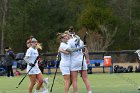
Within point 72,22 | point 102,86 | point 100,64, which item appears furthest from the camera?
point 72,22

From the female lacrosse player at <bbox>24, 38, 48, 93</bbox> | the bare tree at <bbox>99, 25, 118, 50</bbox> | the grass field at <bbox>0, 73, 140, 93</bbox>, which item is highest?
the bare tree at <bbox>99, 25, 118, 50</bbox>

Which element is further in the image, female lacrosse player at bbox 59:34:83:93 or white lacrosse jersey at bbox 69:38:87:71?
white lacrosse jersey at bbox 69:38:87:71

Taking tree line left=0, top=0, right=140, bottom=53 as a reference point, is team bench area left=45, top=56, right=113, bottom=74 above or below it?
below

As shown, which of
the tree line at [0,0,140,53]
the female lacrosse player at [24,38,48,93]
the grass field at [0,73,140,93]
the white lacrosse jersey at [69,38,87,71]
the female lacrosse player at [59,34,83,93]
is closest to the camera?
the female lacrosse player at [59,34,83,93]

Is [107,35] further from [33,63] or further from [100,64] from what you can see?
[33,63]

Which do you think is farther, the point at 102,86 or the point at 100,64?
the point at 100,64

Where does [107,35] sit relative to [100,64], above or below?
above

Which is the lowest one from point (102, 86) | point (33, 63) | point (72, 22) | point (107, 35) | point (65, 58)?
point (102, 86)

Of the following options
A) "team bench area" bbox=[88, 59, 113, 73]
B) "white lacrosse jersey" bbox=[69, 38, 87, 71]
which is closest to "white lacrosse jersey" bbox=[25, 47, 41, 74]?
"white lacrosse jersey" bbox=[69, 38, 87, 71]

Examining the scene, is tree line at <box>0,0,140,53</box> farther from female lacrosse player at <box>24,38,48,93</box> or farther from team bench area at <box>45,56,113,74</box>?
female lacrosse player at <box>24,38,48,93</box>

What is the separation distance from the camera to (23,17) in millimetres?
55844

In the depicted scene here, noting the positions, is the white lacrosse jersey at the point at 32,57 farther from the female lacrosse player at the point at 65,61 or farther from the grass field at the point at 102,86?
the grass field at the point at 102,86

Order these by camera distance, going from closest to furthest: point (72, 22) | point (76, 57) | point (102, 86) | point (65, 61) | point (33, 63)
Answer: point (65, 61) → point (76, 57) → point (33, 63) → point (102, 86) → point (72, 22)

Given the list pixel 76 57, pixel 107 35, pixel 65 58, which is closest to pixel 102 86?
pixel 76 57
